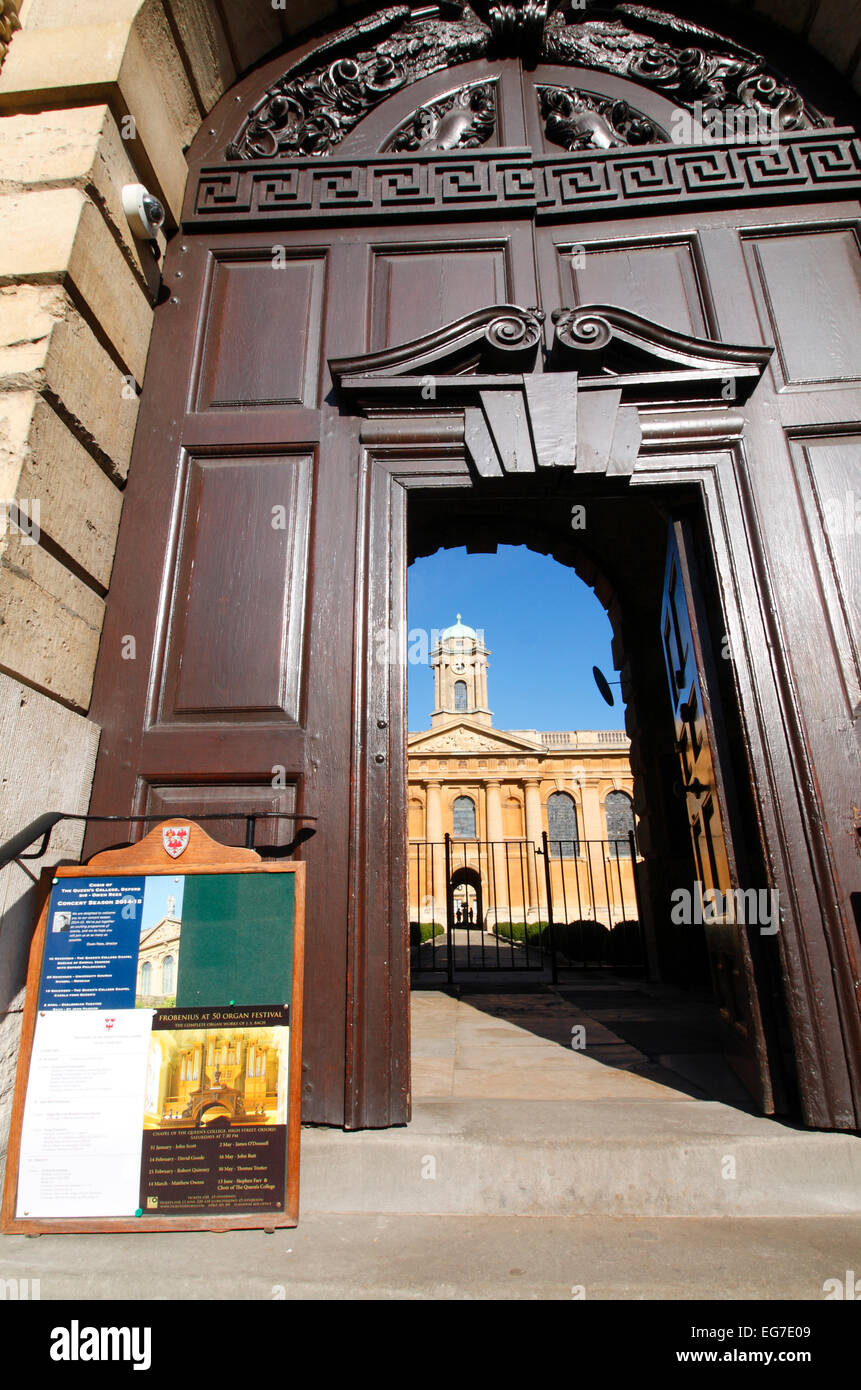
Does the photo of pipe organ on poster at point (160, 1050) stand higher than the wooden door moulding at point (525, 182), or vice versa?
the wooden door moulding at point (525, 182)

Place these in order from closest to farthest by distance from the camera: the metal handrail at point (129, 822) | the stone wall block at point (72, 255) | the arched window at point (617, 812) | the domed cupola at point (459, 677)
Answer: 1. the metal handrail at point (129, 822)
2. the stone wall block at point (72, 255)
3. the arched window at point (617, 812)
4. the domed cupola at point (459, 677)

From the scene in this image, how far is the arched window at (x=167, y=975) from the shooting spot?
2086 mm

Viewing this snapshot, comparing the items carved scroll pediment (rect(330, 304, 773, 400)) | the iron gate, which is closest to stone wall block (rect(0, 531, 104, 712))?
carved scroll pediment (rect(330, 304, 773, 400))

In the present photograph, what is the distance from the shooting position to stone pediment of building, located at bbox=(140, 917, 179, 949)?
2123mm

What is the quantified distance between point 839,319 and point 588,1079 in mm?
3978

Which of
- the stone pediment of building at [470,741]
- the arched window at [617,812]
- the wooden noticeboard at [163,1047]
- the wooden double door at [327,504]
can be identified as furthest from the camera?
the stone pediment of building at [470,741]

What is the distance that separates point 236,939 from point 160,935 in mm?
242

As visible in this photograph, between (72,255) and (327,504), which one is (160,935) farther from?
(72,255)

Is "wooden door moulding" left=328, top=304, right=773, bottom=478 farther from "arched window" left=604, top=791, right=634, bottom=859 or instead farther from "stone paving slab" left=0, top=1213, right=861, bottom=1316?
"arched window" left=604, top=791, right=634, bottom=859

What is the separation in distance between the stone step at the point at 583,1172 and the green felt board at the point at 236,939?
23.7 inches

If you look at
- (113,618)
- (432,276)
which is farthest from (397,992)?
(432,276)

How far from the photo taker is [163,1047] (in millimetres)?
2023

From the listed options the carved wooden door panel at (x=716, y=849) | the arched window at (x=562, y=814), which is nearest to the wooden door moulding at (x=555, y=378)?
the carved wooden door panel at (x=716, y=849)

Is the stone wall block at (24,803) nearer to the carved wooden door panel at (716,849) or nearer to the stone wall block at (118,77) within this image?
the carved wooden door panel at (716,849)
